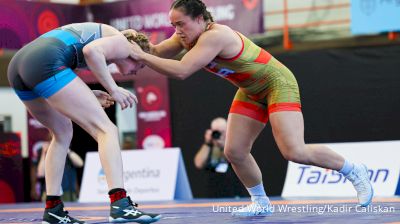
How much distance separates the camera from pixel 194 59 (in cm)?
526

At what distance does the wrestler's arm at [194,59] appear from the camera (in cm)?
517

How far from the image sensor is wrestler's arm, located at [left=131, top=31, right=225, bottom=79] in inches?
204

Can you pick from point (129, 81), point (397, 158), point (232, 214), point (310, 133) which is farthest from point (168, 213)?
point (129, 81)

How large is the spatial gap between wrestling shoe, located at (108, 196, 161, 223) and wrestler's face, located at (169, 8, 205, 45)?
1319 millimetres

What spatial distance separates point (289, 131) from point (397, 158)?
8.51 feet

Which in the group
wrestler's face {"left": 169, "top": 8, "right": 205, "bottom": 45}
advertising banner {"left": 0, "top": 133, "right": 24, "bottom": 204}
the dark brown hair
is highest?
the dark brown hair

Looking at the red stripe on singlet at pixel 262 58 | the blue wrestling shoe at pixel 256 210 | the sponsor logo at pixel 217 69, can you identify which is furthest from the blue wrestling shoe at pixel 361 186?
the sponsor logo at pixel 217 69

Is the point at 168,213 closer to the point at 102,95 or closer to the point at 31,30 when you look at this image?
the point at 102,95

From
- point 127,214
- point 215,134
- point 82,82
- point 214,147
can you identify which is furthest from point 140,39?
point 214,147

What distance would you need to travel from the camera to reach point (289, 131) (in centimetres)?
550

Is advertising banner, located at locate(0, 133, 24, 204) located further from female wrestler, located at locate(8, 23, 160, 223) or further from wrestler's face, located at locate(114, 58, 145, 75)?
wrestler's face, located at locate(114, 58, 145, 75)

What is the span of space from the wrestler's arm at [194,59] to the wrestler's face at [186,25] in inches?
3.0

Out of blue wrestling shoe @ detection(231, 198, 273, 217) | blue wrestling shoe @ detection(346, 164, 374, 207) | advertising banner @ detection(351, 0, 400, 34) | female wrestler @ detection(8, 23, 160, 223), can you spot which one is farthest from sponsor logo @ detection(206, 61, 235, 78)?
advertising banner @ detection(351, 0, 400, 34)

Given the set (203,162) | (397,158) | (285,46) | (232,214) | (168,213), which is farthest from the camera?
(285,46)
